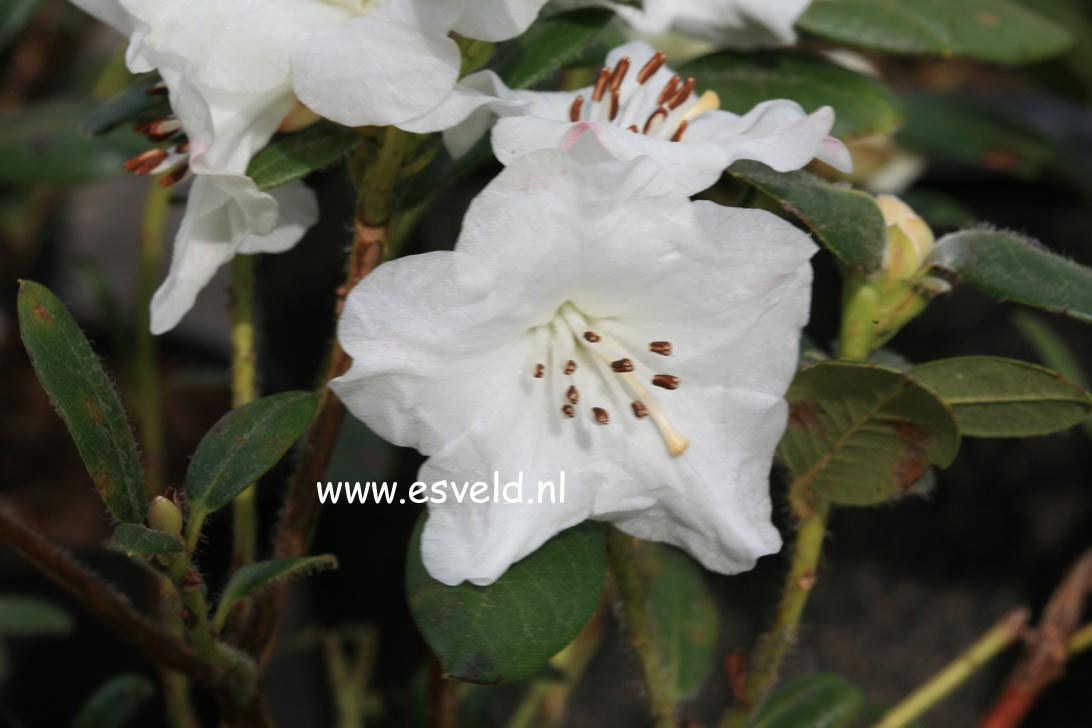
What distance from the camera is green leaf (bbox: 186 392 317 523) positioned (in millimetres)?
585

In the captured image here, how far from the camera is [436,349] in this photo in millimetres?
562

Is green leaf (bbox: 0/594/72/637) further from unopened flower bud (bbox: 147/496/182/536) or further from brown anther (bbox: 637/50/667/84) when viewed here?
brown anther (bbox: 637/50/667/84)

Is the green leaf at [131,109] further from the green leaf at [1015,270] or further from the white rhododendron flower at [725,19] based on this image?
the green leaf at [1015,270]

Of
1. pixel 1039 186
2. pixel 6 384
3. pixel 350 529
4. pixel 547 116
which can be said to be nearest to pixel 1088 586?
pixel 547 116

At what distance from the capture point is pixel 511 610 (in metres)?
0.56

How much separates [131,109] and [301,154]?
7.3 inches

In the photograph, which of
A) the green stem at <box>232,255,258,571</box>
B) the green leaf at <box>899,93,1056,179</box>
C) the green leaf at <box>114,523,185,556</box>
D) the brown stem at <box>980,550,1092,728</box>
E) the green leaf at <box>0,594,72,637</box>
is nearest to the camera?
the green leaf at <box>114,523,185,556</box>

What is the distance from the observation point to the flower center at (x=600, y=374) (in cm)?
61

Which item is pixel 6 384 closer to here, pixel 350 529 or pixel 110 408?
pixel 350 529

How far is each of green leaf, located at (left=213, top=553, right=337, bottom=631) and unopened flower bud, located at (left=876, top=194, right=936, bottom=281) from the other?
0.34 meters

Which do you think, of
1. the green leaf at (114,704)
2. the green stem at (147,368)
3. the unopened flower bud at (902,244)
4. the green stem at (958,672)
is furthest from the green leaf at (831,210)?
the green stem at (147,368)

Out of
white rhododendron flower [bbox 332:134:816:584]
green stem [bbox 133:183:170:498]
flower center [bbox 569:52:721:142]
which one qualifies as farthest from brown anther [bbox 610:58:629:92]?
green stem [bbox 133:183:170:498]

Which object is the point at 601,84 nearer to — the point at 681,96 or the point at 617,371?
the point at 681,96

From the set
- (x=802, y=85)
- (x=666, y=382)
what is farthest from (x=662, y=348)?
(x=802, y=85)
